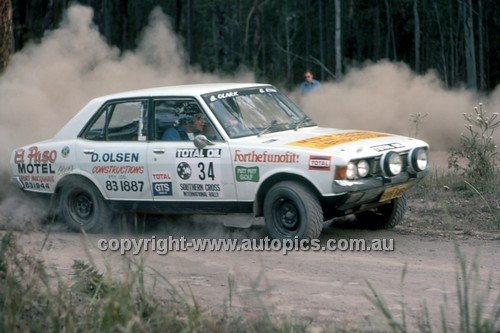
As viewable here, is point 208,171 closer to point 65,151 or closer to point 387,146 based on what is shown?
point 387,146

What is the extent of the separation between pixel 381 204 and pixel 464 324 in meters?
4.29

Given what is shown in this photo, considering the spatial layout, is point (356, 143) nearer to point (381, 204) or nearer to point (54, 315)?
point (381, 204)

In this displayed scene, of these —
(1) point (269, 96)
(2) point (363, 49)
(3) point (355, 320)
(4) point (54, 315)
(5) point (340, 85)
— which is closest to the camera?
(4) point (54, 315)

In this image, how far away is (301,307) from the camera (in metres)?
6.05

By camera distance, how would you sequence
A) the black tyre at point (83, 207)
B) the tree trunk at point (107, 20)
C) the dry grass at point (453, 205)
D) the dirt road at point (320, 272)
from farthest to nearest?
the tree trunk at point (107, 20) < the dry grass at point (453, 205) < the black tyre at point (83, 207) < the dirt road at point (320, 272)

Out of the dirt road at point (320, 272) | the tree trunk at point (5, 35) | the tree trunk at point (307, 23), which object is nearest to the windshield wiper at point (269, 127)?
the dirt road at point (320, 272)

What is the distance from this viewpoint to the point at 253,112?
9.04 metres

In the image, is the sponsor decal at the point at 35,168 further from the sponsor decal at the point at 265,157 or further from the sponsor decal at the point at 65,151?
the sponsor decal at the point at 265,157

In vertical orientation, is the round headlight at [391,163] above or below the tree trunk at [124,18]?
below

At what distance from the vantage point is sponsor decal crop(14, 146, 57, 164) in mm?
9711

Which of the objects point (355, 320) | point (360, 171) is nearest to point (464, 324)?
point (355, 320)

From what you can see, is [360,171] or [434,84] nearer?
[360,171]

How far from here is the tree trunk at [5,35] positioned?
14.2 meters

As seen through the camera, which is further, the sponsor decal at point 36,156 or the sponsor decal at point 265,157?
the sponsor decal at point 36,156
